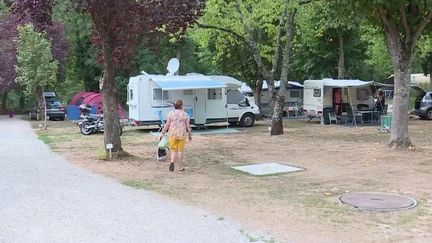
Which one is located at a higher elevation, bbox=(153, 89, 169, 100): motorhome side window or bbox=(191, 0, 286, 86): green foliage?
bbox=(191, 0, 286, 86): green foliage

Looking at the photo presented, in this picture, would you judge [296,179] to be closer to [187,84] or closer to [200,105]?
[187,84]

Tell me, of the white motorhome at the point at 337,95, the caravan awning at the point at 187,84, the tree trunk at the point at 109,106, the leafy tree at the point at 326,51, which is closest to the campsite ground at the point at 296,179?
the tree trunk at the point at 109,106

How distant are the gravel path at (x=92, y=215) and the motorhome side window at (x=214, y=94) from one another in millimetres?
12934

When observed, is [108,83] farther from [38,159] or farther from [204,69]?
[204,69]

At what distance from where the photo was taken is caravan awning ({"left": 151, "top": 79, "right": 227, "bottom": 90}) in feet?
72.5

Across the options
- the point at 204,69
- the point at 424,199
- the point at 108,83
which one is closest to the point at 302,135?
the point at 108,83

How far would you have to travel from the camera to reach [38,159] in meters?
14.1

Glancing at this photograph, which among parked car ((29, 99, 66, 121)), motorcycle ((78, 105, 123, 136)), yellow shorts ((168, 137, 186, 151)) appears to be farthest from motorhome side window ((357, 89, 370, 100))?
parked car ((29, 99, 66, 121))

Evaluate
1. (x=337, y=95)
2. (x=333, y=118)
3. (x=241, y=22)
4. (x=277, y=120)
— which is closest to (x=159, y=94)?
(x=241, y=22)

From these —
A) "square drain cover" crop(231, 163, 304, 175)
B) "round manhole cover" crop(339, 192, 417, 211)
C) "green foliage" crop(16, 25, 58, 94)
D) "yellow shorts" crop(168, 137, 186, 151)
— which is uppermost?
"green foliage" crop(16, 25, 58, 94)

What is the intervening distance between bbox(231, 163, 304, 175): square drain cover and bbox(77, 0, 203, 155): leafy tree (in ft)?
11.9

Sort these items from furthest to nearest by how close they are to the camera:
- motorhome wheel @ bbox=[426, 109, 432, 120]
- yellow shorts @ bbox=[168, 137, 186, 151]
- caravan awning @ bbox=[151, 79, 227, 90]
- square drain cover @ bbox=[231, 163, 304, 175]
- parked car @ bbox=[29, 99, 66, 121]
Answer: parked car @ bbox=[29, 99, 66, 121] < motorhome wheel @ bbox=[426, 109, 432, 120] < caravan awning @ bbox=[151, 79, 227, 90] < yellow shorts @ bbox=[168, 137, 186, 151] < square drain cover @ bbox=[231, 163, 304, 175]

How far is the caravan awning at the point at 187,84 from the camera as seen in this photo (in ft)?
72.5

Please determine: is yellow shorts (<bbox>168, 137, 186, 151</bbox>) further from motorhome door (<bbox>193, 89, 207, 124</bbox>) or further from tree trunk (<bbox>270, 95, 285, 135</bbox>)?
motorhome door (<bbox>193, 89, 207, 124</bbox>)
